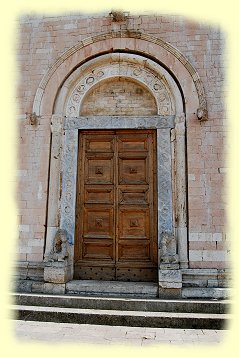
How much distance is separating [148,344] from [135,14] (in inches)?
226

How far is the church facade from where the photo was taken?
5836mm

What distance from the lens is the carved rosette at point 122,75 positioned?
6.41m

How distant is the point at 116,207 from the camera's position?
629 cm

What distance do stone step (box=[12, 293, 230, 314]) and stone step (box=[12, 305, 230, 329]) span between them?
197 mm

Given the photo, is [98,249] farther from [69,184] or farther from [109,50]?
[109,50]

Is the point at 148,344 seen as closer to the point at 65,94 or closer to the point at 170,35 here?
the point at 65,94

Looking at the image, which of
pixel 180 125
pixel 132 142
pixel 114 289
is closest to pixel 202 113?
pixel 180 125

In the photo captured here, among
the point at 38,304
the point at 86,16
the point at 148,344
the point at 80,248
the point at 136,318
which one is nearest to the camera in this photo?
the point at 148,344

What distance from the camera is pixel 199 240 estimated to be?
5738 mm

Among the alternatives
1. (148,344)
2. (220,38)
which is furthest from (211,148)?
(148,344)

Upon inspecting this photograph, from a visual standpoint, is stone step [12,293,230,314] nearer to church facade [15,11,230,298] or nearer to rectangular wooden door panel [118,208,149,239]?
church facade [15,11,230,298]

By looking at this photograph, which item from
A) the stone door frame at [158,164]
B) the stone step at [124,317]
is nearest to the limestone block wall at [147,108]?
the stone door frame at [158,164]

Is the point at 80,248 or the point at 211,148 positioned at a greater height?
the point at 211,148

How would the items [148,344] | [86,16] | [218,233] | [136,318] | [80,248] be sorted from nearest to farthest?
[148,344] → [136,318] → [218,233] → [80,248] → [86,16]
